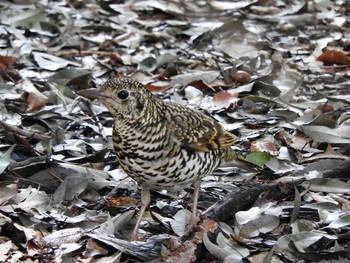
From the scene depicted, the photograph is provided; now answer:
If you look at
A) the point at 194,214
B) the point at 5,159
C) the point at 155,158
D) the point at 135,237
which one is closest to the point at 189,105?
the point at 5,159

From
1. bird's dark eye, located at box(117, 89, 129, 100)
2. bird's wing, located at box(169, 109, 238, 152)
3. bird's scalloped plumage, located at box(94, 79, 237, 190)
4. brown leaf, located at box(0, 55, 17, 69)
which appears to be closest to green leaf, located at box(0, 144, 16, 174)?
bird's scalloped plumage, located at box(94, 79, 237, 190)

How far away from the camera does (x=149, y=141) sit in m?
5.54

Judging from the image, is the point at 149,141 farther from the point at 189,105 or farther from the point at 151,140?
the point at 189,105

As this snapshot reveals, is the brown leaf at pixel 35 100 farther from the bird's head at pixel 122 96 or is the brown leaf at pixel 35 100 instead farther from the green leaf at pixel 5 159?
the bird's head at pixel 122 96

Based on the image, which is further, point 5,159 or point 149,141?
point 5,159

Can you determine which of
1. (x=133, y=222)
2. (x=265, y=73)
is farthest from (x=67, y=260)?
(x=265, y=73)

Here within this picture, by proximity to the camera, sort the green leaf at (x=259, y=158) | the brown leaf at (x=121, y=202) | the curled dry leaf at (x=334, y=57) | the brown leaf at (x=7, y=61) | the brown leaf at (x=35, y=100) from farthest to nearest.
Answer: the curled dry leaf at (x=334, y=57), the brown leaf at (x=7, y=61), the brown leaf at (x=35, y=100), the green leaf at (x=259, y=158), the brown leaf at (x=121, y=202)

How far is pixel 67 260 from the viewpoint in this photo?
5223mm

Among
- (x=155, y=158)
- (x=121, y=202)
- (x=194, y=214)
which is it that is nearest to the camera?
(x=155, y=158)

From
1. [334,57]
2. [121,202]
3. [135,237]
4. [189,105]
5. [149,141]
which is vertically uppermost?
[149,141]

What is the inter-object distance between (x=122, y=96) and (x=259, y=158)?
163cm

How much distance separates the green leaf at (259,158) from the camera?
22.1 feet

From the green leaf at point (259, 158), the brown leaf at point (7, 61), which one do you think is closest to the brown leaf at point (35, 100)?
the brown leaf at point (7, 61)

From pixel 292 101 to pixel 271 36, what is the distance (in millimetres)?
2359
